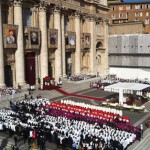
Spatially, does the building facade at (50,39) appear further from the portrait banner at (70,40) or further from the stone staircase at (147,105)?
the stone staircase at (147,105)

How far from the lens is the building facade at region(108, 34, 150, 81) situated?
67812 mm

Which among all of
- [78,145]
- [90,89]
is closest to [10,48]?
[90,89]

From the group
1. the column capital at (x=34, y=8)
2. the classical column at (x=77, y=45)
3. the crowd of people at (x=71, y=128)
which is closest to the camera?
the crowd of people at (x=71, y=128)

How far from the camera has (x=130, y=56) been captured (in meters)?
69.6

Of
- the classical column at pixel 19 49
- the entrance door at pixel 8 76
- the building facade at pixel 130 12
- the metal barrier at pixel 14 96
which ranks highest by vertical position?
the building facade at pixel 130 12

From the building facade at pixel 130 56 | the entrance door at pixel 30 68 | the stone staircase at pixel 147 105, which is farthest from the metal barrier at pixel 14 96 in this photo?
the building facade at pixel 130 56

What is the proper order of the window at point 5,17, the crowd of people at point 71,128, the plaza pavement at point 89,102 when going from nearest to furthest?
the crowd of people at point 71,128 < the plaza pavement at point 89,102 < the window at point 5,17

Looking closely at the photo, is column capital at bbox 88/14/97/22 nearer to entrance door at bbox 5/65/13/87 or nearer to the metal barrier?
entrance door at bbox 5/65/13/87

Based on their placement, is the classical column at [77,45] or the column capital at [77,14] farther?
the classical column at [77,45]

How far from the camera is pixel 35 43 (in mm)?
46781

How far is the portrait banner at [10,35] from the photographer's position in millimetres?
41447

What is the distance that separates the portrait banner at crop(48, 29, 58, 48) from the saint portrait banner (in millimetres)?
3121

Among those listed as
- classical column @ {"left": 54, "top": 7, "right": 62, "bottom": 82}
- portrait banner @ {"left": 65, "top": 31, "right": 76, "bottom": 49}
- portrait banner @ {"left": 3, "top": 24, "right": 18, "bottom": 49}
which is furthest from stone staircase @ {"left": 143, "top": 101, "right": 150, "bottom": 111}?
portrait banner @ {"left": 65, "top": 31, "right": 76, "bottom": 49}

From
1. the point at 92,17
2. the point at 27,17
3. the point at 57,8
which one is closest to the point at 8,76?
the point at 27,17
